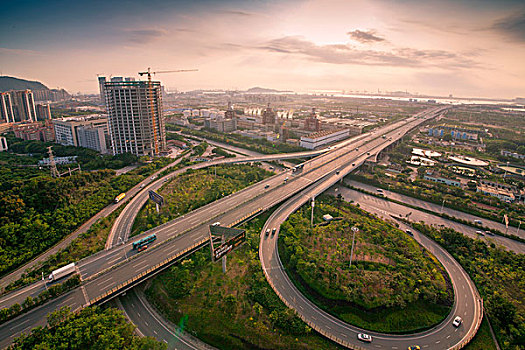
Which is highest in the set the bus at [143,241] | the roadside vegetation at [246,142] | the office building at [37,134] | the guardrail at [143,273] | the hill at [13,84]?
the hill at [13,84]

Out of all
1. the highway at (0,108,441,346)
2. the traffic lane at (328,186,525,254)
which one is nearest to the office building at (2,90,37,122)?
the highway at (0,108,441,346)

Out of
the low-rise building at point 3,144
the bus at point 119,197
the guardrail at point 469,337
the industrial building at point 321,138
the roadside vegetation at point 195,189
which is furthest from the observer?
the industrial building at point 321,138

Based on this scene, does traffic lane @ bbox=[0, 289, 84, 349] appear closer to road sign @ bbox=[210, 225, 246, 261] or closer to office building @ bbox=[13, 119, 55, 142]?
road sign @ bbox=[210, 225, 246, 261]

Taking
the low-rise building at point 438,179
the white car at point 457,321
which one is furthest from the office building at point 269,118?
the white car at point 457,321

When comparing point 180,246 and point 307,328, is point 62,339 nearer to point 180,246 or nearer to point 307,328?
point 180,246

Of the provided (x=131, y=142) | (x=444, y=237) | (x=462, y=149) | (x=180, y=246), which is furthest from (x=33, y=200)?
(x=462, y=149)

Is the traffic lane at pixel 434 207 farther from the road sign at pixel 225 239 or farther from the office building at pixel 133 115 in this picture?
the office building at pixel 133 115
